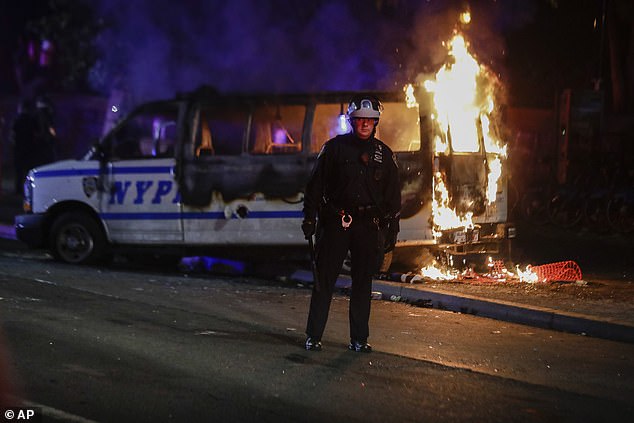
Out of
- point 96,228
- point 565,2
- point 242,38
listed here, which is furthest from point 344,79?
point 565,2

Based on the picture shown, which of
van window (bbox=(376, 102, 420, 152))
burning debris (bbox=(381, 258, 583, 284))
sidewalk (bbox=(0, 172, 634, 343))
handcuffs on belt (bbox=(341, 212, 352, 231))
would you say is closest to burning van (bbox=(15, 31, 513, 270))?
van window (bbox=(376, 102, 420, 152))

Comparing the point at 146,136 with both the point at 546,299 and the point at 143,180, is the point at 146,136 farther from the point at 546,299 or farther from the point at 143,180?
the point at 546,299

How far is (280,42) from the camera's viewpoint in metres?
12.8

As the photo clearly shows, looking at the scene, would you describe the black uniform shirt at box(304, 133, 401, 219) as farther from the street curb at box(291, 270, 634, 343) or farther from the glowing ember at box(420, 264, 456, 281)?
the glowing ember at box(420, 264, 456, 281)

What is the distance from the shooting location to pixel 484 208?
10781 millimetres

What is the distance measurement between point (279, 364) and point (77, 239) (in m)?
5.96

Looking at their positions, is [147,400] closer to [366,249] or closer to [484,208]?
[366,249]

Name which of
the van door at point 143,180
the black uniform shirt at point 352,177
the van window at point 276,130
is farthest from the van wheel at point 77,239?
the black uniform shirt at point 352,177

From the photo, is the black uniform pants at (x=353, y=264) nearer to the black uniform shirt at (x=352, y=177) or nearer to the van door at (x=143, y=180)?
the black uniform shirt at (x=352, y=177)

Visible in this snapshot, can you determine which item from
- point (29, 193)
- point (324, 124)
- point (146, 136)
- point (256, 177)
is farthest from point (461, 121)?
point (29, 193)

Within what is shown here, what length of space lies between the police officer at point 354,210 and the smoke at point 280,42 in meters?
5.21

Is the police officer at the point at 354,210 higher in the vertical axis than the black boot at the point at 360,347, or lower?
higher

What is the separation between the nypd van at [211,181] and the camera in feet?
34.8

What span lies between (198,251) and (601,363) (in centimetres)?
578
